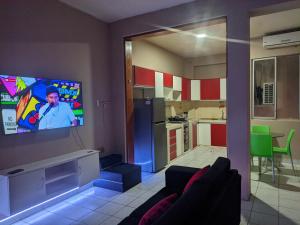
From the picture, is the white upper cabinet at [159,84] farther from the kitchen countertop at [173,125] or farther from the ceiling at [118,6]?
the ceiling at [118,6]

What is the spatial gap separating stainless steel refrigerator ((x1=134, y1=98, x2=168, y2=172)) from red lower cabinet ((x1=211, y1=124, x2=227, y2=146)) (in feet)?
8.06

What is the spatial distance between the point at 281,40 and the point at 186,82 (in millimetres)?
2633

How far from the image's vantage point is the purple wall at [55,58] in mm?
2596

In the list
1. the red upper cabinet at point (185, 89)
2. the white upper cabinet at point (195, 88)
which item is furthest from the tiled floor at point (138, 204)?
the white upper cabinet at point (195, 88)

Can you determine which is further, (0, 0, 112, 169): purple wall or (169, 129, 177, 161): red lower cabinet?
(169, 129, 177, 161): red lower cabinet

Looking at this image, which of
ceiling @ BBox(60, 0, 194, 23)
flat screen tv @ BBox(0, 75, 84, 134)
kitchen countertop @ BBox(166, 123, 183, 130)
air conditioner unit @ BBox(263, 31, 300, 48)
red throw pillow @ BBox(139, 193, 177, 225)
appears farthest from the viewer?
kitchen countertop @ BBox(166, 123, 183, 130)

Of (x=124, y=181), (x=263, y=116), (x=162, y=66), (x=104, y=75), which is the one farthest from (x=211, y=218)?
(x=162, y=66)

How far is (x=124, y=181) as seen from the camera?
10.9 feet

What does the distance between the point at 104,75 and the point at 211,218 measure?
3.24 meters

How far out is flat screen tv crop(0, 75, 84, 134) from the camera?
2.47m

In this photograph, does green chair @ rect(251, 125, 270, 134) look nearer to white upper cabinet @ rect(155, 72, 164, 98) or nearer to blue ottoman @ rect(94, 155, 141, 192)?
white upper cabinet @ rect(155, 72, 164, 98)

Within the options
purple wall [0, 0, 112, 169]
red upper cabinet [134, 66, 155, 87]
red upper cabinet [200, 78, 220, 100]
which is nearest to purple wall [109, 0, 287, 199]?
red upper cabinet [134, 66, 155, 87]

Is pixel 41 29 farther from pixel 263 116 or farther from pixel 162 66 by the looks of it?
pixel 263 116

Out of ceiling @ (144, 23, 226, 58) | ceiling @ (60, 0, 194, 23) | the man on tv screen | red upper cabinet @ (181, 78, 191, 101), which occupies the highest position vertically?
ceiling @ (60, 0, 194, 23)
